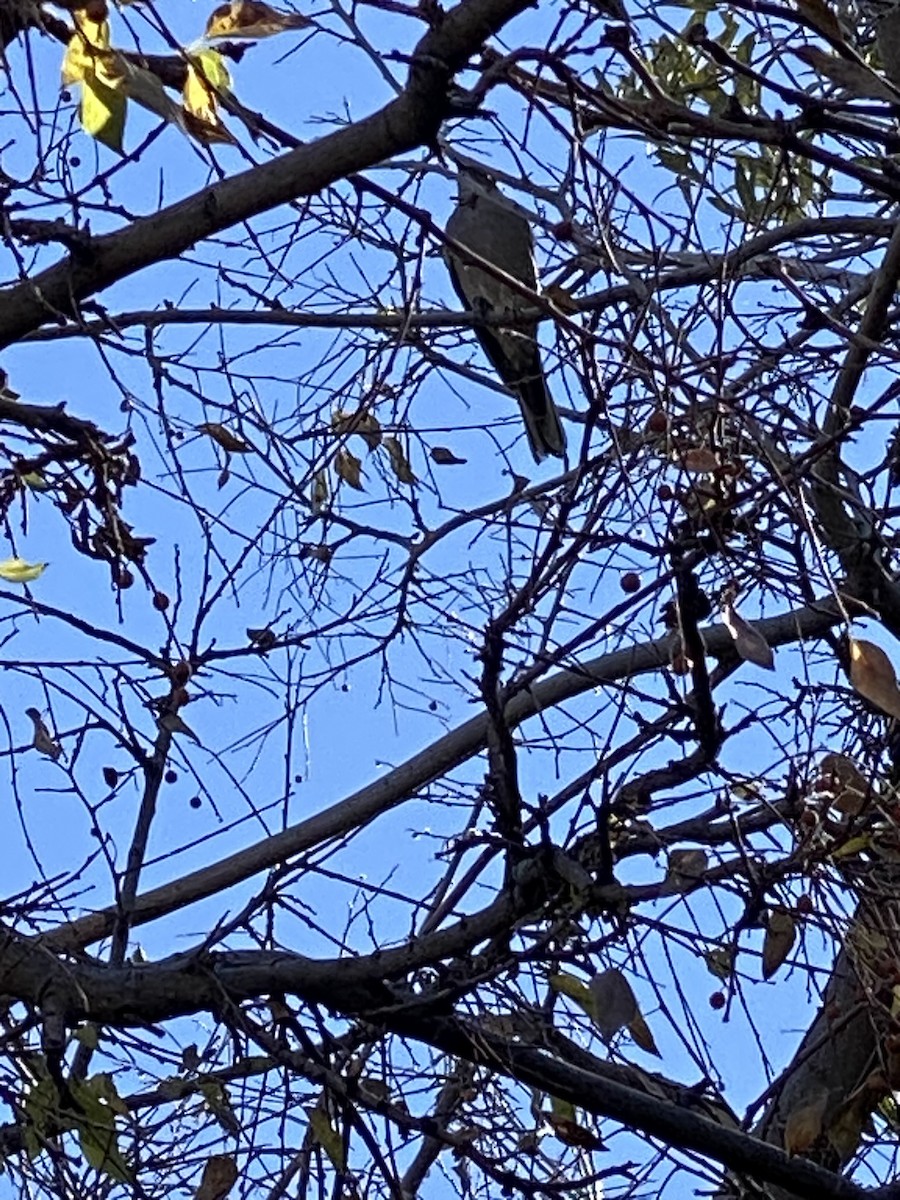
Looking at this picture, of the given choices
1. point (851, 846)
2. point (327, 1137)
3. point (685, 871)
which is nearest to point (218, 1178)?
point (327, 1137)

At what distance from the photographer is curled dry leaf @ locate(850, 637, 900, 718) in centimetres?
199

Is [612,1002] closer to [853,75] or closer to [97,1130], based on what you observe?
[97,1130]

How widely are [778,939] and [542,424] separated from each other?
2260mm

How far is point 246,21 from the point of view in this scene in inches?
80.7

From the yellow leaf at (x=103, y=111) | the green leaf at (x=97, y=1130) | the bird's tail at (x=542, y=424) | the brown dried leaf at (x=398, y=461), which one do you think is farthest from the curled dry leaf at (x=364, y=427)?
the yellow leaf at (x=103, y=111)

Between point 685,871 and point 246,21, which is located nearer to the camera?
point 246,21

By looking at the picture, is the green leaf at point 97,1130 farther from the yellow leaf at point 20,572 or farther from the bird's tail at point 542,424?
the bird's tail at point 542,424

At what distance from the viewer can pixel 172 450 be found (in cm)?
328

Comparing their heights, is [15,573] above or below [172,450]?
below

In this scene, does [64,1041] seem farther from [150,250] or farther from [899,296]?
[899,296]

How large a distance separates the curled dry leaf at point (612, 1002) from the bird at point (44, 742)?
94cm

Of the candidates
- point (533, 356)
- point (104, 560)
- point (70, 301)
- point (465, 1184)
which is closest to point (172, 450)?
point (104, 560)

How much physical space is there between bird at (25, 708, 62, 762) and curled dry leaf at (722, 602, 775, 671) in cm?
121

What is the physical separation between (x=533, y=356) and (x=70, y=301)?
2.53 metres
